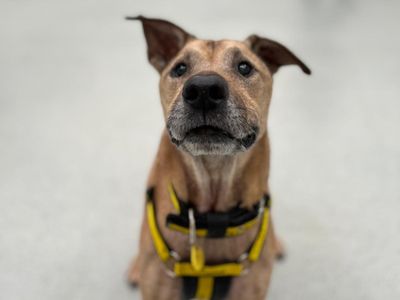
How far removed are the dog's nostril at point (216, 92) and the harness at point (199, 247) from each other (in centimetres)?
34

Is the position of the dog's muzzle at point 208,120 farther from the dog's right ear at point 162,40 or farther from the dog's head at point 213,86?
the dog's right ear at point 162,40

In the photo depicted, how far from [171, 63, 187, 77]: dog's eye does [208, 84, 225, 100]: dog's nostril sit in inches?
10.5

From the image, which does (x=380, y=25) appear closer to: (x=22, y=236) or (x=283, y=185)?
(x=283, y=185)

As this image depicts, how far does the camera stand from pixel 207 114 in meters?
0.96

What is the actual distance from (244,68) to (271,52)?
191 mm

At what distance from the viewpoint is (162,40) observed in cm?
138

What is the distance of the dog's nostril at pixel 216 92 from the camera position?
935mm

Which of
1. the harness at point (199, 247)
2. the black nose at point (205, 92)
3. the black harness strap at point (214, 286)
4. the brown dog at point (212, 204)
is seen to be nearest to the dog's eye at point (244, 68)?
the brown dog at point (212, 204)

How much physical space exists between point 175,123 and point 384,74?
2.32 meters

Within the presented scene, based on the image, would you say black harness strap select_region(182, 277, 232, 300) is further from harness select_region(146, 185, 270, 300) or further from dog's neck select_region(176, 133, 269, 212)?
dog's neck select_region(176, 133, 269, 212)

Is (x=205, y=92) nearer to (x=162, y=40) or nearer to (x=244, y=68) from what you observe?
(x=244, y=68)

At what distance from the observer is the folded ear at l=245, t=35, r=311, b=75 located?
50.2 inches

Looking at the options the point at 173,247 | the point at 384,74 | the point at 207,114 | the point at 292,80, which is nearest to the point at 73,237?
the point at 173,247

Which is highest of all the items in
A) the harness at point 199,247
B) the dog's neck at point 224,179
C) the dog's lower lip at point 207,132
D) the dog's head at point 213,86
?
the dog's head at point 213,86
